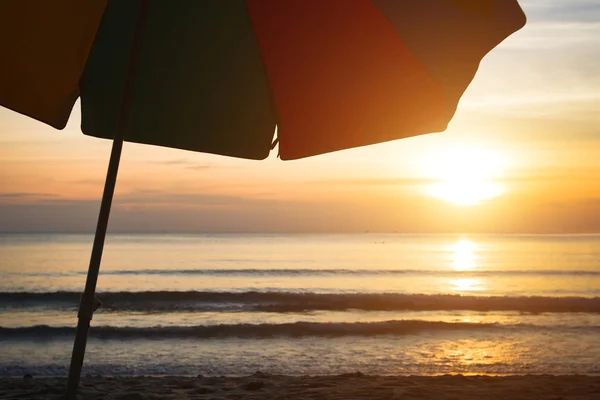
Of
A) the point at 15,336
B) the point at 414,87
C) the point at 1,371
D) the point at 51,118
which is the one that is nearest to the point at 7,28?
the point at 51,118

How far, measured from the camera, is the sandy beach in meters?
7.99

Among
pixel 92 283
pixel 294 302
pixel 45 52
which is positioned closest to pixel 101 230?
pixel 92 283

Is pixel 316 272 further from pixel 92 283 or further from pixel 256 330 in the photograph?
pixel 92 283

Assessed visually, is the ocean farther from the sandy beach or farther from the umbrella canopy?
the umbrella canopy

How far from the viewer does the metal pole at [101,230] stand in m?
3.23

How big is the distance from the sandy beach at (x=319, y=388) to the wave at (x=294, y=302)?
10.9 m

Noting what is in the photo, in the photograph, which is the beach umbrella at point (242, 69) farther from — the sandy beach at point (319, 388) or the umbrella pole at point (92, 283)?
the sandy beach at point (319, 388)

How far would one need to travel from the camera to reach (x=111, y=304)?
2105cm

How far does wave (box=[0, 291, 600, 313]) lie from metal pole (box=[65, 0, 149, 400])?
16820 millimetres

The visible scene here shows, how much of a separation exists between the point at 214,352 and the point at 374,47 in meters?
10.2

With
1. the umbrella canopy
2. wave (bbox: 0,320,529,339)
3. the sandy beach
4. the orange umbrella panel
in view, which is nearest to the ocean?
wave (bbox: 0,320,529,339)

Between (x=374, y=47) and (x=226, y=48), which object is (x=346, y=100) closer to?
(x=374, y=47)

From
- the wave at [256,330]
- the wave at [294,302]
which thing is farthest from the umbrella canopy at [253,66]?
the wave at [294,302]

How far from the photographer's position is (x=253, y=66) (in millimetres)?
3633
